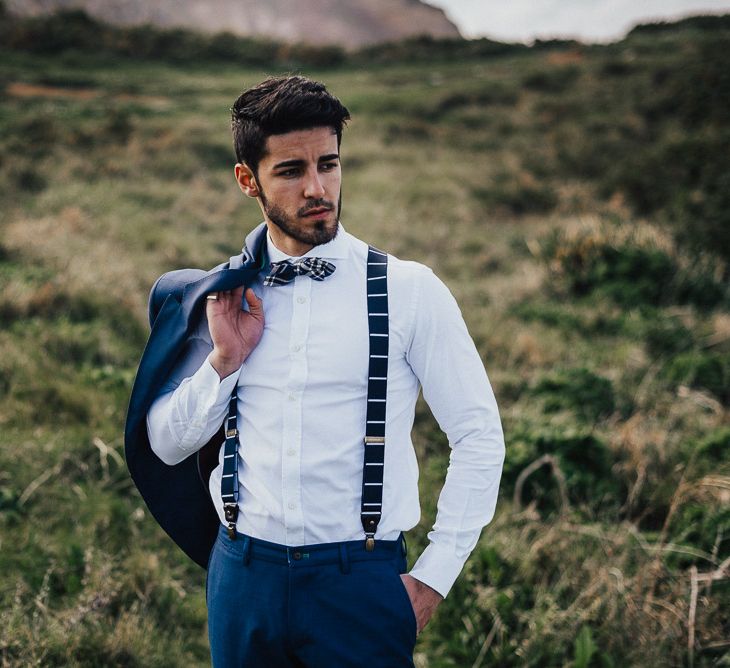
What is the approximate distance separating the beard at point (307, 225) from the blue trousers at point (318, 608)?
87 centimetres

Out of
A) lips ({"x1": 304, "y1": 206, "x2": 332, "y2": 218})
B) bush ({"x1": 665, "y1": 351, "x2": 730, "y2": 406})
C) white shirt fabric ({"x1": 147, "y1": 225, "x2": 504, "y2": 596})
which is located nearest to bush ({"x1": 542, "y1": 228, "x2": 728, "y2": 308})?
bush ({"x1": 665, "y1": 351, "x2": 730, "y2": 406})

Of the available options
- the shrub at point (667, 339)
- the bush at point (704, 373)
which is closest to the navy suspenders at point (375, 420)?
the bush at point (704, 373)

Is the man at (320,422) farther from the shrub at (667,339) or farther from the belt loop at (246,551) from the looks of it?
the shrub at (667,339)

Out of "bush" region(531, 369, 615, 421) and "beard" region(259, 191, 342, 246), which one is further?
"bush" region(531, 369, 615, 421)

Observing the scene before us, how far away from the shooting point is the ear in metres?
2.01

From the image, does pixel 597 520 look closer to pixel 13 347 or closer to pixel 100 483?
pixel 100 483

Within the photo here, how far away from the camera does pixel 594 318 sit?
290 inches

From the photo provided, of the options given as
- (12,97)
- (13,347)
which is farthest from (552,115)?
(13,347)

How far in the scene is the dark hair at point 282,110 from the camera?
1.81 meters

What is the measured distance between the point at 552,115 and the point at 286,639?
791 inches

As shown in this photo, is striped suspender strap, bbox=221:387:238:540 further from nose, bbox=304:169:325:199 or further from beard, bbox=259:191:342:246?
Result: nose, bbox=304:169:325:199

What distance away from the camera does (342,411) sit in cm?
177

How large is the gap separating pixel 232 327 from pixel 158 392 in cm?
40

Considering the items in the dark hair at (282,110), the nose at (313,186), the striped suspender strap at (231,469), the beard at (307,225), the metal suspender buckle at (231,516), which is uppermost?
the dark hair at (282,110)
